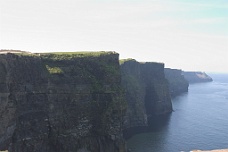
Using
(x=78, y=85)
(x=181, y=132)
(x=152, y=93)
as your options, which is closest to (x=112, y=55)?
(x=78, y=85)

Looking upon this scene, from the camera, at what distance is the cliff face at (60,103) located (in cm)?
8750

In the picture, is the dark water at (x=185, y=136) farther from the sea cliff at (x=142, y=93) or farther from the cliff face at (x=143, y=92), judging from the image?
the cliff face at (x=143, y=92)

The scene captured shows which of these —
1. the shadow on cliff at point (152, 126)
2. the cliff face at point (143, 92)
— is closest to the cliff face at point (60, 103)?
the shadow on cliff at point (152, 126)

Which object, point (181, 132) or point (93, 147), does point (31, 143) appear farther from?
point (181, 132)

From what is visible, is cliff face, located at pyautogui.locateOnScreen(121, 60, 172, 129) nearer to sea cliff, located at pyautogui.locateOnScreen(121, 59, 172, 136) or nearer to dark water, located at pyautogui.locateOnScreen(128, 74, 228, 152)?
sea cliff, located at pyautogui.locateOnScreen(121, 59, 172, 136)

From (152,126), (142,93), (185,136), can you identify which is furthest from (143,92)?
(185,136)

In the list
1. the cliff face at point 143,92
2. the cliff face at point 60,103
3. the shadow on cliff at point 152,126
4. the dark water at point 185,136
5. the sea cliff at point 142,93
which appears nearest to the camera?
the cliff face at point 60,103

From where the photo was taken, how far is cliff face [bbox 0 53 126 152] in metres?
87.5

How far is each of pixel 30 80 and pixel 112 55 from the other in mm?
32435

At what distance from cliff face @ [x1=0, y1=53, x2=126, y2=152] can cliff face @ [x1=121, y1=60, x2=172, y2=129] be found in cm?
4179

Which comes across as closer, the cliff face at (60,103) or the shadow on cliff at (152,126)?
the cliff face at (60,103)

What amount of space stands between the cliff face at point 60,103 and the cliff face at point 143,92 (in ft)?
137

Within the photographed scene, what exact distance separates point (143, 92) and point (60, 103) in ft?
281

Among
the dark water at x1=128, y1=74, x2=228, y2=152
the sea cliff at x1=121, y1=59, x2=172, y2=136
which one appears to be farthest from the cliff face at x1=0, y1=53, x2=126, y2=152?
the sea cliff at x1=121, y1=59, x2=172, y2=136
